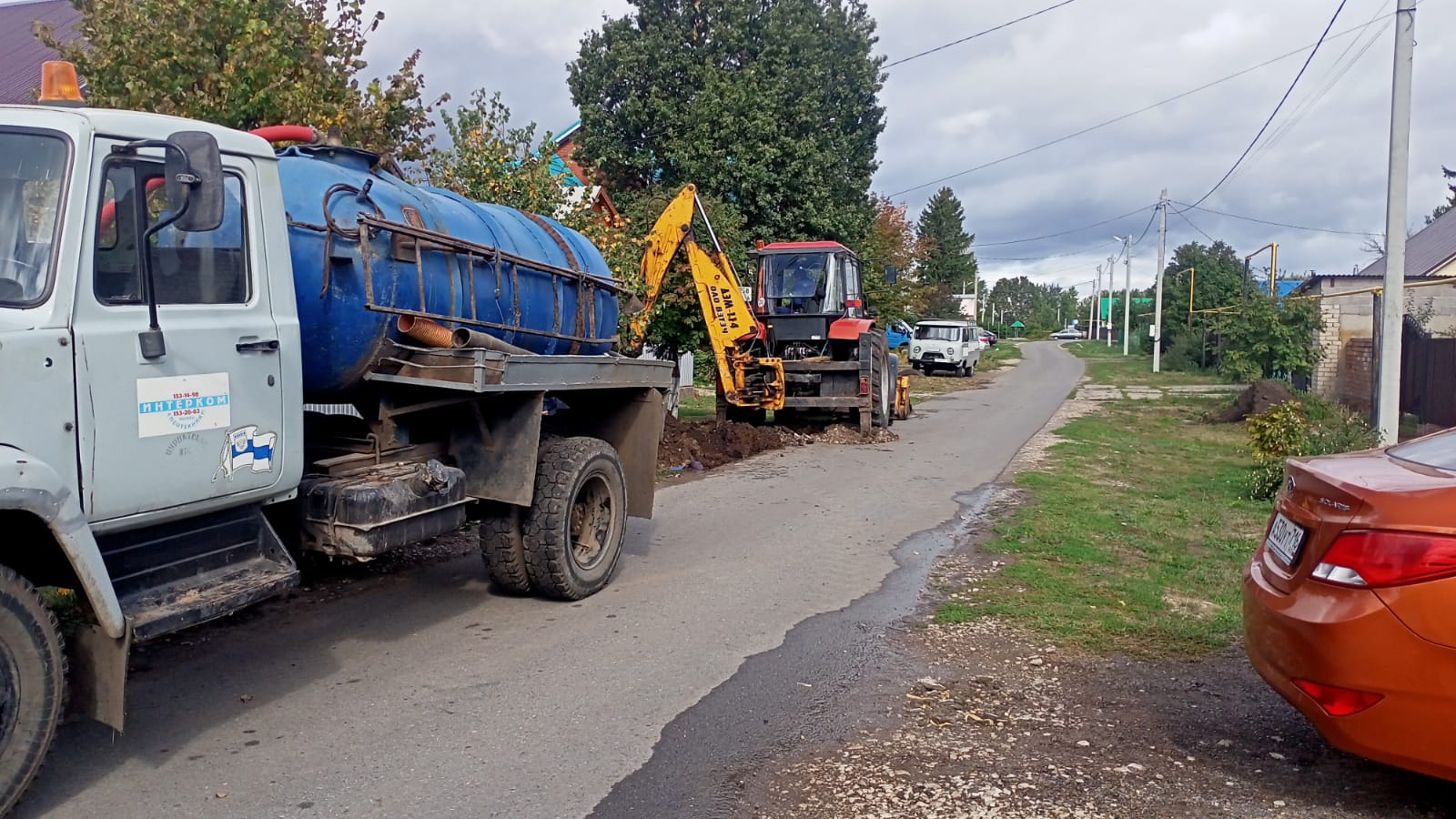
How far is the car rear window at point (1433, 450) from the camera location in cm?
436

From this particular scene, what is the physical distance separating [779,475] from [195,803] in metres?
9.41

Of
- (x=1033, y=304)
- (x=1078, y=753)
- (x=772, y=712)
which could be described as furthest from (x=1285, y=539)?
(x=1033, y=304)

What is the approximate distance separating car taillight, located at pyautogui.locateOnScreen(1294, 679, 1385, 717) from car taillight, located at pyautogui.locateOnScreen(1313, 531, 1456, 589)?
0.36 meters

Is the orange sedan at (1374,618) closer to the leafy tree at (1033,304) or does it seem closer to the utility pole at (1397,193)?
the utility pole at (1397,193)

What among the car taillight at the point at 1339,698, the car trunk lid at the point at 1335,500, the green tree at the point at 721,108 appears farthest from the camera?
the green tree at the point at 721,108

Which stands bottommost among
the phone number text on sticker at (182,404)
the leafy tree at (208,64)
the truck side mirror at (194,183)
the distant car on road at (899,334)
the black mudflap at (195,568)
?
the black mudflap at (195,568)

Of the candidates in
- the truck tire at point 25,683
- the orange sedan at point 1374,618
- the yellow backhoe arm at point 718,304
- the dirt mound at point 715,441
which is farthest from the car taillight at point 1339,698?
the dirt mound at point 715,441

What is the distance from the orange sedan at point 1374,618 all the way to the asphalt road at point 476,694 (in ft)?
7.03

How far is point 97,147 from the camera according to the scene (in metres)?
4.21

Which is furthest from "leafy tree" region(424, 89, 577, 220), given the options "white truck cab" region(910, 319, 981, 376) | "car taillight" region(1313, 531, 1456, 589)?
"white truck cab" region(910, 319, 981, 376)

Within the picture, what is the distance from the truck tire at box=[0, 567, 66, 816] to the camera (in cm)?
373

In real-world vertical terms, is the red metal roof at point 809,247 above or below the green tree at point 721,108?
below

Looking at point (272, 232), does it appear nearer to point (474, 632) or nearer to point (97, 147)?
point (97, 147)

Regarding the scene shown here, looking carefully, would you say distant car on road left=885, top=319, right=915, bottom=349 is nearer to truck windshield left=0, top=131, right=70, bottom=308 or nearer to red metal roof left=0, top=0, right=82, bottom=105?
red metal roof left=0, top=0, right=82, bottom=105
